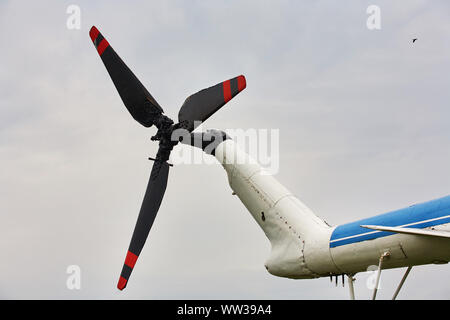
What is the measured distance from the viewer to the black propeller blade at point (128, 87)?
99.0ft

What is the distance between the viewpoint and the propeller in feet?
99.2

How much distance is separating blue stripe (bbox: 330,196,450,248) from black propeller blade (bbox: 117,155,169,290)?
901cm

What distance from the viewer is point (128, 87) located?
30797mm

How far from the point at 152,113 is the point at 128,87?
1.76 m

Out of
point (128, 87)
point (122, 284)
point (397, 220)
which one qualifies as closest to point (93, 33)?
point (128, 87)

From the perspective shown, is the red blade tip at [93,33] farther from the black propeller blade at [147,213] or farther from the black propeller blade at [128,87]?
the black propeller blade at [147,213]

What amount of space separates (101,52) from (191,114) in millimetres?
5331

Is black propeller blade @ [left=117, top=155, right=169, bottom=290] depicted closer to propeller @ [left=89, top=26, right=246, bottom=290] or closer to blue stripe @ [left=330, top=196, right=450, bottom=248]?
propeller @ [left=89, top=26, right=246, bottom=290]

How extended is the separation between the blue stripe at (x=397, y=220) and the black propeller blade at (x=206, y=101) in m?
9.18

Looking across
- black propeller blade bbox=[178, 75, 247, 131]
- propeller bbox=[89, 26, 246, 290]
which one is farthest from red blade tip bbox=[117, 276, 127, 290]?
black propeller blade bbox=[178, 75, 247, 131]
